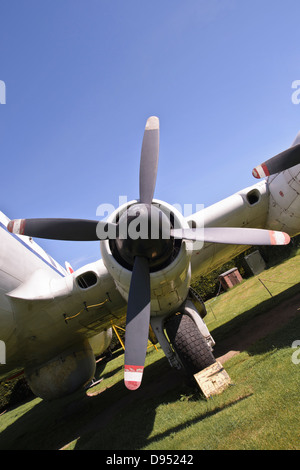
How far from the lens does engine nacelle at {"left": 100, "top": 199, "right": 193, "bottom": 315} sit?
5.41m

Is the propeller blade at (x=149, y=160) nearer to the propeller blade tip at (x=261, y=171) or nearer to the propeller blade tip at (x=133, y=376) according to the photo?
the propeller blade tip at (x=261, y=171)

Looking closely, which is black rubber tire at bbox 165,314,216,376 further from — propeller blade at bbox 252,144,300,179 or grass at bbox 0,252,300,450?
propeller blade at bbox 252,144,300,179

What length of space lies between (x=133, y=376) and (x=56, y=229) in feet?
9.80

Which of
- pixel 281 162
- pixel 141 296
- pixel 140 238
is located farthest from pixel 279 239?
pixel 141 296

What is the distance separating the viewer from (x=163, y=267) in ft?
17.9

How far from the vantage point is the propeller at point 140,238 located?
4.82 m

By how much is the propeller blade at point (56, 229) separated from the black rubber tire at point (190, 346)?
8.45ft

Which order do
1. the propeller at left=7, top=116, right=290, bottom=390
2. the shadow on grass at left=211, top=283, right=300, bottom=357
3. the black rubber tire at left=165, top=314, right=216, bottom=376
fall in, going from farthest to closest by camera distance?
the shadow on grass at left=211, top=283, right=300, bottom=357 → the black rubber tire at left=165, top=314, right=216, bottom=376 → the propeller at left=7, top=116, right=290, bottom=390

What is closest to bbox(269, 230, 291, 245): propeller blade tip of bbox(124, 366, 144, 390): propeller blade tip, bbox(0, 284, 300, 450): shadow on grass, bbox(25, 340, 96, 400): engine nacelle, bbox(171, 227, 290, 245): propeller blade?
bbox(171, 227, 290, 245): propeller blade

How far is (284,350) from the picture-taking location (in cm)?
538

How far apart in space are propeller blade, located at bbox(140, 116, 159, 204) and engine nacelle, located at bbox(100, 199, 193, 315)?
0.93 ft

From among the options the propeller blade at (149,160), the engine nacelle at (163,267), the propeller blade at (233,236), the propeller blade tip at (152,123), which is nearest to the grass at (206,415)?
the engine nacelle at (163,267)

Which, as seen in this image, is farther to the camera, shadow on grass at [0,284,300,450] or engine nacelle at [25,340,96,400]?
engine nacelle at [25,340,96,400]

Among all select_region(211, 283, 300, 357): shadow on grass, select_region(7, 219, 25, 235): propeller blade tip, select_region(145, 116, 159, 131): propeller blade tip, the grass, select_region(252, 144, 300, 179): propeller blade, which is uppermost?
select_region(145, 116, 159, 131): propeller blade tip
